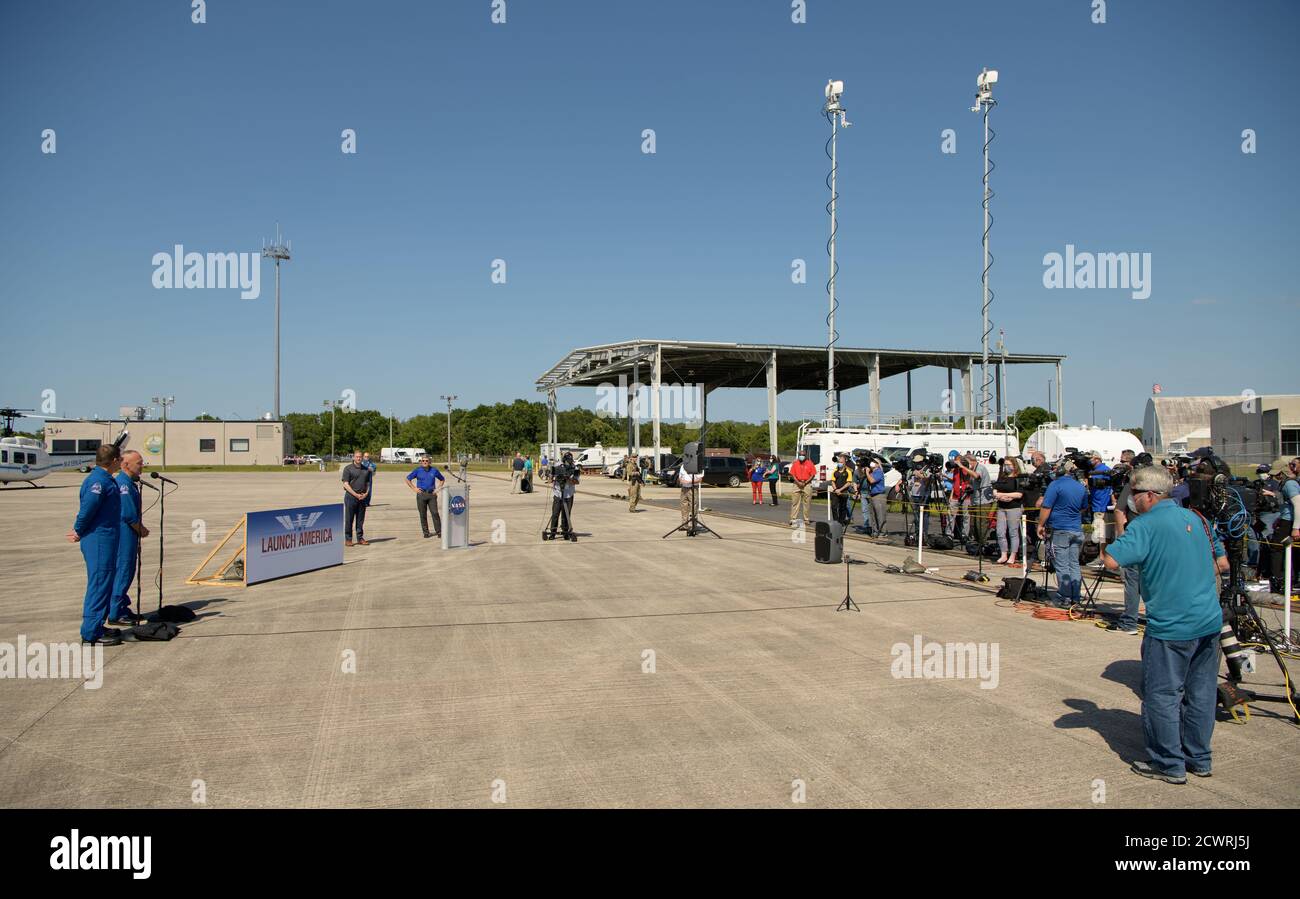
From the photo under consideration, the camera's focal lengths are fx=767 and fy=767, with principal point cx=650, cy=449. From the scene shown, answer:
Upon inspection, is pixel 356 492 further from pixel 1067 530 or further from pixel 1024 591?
pixel 1067 530

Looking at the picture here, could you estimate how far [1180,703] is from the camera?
4949 millimetres

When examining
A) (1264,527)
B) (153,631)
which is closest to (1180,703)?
(1264,527)

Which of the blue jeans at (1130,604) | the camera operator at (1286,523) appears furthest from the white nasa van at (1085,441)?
the blue jeans at (1130,604)

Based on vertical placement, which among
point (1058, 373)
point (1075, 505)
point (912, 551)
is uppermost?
point (1058, 373)

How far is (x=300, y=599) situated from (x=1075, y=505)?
408 inches

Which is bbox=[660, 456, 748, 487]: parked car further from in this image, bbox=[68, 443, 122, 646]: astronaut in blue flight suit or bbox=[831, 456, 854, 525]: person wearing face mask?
bbox=[68, 443, 122, 646]: astronaut in blue flight suit

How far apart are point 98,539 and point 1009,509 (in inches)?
518

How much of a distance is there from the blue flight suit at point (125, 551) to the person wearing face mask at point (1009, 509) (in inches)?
492

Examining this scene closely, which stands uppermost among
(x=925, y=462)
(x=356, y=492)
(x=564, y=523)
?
(x=925, y=462)

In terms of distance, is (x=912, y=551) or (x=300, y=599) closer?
(x=300, y=599)

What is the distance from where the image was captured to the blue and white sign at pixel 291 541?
11.6 m
